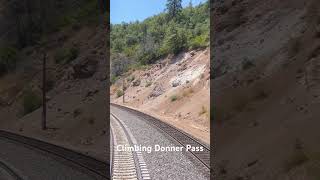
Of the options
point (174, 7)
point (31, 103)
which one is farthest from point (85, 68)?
point (174, 7)

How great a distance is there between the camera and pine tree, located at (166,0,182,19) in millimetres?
76806

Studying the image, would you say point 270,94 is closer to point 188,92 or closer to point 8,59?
point 188,92

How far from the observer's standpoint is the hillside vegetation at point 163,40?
59.1 metres

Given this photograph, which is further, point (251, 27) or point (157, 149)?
point (251, 27)

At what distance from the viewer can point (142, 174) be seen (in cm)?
1691

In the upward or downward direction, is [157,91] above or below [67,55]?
below

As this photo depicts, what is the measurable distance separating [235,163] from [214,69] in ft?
51.3

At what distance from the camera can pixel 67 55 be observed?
52969mm

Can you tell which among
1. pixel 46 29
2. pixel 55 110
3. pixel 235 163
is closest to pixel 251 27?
pixel 55 110

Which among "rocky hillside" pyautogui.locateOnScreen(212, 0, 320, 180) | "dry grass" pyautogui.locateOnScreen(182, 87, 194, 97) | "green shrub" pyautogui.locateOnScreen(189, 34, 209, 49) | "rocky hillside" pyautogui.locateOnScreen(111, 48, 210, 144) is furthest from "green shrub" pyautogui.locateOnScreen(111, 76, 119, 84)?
"rocky hillside" pyautogui.locateOnScreen(212, 0, 320, 180)

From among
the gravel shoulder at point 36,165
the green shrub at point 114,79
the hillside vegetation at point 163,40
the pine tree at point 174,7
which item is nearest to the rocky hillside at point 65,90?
the gravel shoulder at point 36,165

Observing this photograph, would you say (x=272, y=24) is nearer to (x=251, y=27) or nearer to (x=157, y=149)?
(x=251, y=27)

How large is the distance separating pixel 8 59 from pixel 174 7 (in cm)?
2893

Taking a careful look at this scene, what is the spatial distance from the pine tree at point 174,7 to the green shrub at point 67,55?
2612cm
